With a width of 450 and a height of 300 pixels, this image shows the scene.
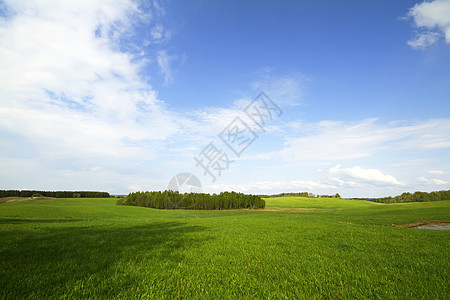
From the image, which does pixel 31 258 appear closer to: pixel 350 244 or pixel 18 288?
pixel 18 288

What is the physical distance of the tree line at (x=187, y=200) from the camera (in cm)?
9869

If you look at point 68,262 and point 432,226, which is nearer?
point 68,262

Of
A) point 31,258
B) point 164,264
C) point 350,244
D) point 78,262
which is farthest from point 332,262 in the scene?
point 31,258

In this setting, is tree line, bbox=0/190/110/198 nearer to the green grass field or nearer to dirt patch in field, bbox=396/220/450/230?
the green grass field

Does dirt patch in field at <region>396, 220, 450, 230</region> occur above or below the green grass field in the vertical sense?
below

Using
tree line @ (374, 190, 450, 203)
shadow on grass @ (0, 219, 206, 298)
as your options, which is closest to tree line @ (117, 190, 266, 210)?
shadow on grass @ (0, 219, 206, 298)

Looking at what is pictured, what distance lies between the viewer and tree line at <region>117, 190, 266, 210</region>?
98688 millimetres

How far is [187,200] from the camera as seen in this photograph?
10162cm

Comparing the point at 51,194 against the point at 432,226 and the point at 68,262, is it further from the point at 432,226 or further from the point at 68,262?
the point at 432,226

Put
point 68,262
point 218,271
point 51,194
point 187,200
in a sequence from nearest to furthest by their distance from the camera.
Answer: point 218,271 < point 68,262 < point 187,200 < point 51,194

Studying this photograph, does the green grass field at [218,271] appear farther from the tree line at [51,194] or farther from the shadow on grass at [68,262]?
the tree line at [51,194]

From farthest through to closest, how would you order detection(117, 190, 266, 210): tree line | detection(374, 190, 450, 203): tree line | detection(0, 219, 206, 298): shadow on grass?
detection(374, 190, 450, 203): tree line
detection(117, 190, 266, 210): tree line
detection(0, 219, 206, 298): shadow on grass

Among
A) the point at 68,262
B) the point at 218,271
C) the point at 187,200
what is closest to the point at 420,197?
the point at 187,200

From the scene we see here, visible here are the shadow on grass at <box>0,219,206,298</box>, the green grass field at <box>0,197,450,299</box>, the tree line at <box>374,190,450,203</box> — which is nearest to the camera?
the green grass field at <box>0,197,450,299</box>
